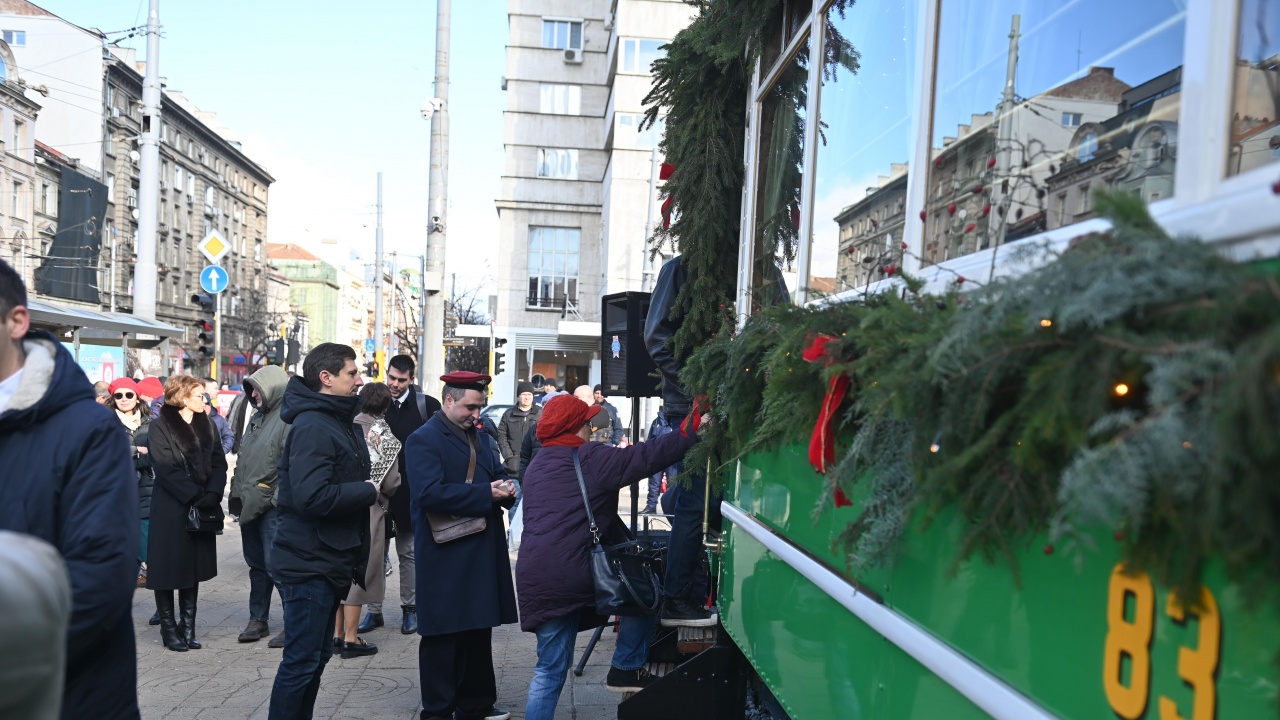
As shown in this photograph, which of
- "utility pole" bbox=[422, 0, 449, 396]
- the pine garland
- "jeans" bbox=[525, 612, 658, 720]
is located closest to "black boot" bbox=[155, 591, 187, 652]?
"jeans" bbox=[525, 612, 658, 720]

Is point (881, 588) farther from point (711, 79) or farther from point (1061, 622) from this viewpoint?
point (711, 79)

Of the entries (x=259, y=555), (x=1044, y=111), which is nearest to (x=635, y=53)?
(x=259, y=555)

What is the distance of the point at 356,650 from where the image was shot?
735cm

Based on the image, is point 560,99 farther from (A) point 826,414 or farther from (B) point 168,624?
(A) point 826,414

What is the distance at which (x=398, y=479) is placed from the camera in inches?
287

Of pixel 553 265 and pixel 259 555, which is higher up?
pixel 553 265

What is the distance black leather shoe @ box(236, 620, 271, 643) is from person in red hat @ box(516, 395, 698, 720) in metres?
3.49

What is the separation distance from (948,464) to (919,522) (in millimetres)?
339

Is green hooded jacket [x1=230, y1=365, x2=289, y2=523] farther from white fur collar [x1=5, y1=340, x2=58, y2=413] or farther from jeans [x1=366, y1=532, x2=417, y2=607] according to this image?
white fur collar [x1=5, y1=340, x2=58, y2=413]

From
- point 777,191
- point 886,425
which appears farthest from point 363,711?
point 886,425

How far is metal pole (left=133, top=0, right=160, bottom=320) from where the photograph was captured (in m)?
18.9

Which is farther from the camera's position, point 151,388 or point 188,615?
point 151,388

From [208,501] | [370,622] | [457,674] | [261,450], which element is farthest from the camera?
[370,622]

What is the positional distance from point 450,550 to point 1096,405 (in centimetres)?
442
